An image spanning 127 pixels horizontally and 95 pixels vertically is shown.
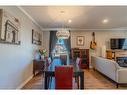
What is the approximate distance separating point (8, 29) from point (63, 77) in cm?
161

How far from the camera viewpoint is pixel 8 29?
10.8ft

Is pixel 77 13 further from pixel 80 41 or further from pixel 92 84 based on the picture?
pixel 80 41

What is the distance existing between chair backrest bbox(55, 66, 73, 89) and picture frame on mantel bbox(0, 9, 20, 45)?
126cm

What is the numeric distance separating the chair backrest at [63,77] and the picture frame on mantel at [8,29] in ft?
4.14

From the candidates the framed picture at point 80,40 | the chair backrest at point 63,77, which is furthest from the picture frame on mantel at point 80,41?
the chair backrest at point 63,77

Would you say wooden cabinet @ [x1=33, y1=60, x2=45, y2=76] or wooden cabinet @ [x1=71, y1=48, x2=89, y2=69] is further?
wooden cabinet @ [x1=71, y1=48, x2=89, y2=69]

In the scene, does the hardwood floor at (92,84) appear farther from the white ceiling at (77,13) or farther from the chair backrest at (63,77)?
the white ceiling at (77,13)

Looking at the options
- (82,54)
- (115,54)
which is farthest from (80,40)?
(115,54)

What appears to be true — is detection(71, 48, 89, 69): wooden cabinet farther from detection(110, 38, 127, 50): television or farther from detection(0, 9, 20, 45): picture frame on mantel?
detection(0, 9, 20, 45): picture frame on mantel

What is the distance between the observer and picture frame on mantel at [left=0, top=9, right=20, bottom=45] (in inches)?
116

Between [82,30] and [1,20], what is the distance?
6280mm

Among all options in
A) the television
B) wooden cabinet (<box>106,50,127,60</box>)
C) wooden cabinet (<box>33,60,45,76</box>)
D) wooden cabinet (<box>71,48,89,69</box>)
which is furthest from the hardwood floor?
the television

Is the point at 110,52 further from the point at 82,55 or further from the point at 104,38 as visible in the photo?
the point at 82,55
